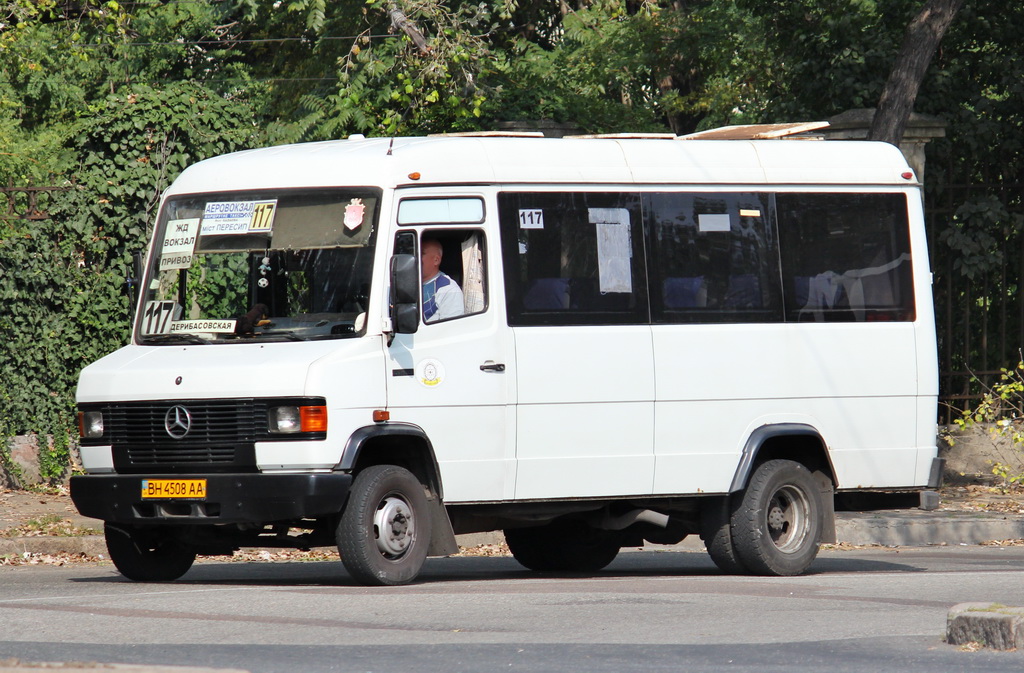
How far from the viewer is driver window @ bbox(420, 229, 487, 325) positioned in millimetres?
10195

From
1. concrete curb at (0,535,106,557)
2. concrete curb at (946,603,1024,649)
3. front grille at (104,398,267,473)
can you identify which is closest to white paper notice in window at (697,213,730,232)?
front grille at (104,398,267,473)

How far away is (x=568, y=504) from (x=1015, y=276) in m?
9.20

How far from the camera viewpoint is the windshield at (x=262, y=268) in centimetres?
1002

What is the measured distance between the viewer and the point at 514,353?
1038 centimetres

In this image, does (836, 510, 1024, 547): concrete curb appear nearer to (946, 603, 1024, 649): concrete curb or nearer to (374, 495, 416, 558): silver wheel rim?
(374, 495, 416, 558): silver wheel rim

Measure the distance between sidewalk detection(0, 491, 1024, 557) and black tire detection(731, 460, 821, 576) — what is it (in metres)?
2.87

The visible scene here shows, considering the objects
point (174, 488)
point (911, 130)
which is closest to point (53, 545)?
point (174, 488)

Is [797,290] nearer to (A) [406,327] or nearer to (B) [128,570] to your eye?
(A) [406,327]

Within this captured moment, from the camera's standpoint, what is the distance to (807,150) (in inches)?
467

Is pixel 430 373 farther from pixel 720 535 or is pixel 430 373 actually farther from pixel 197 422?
pixel 720 535

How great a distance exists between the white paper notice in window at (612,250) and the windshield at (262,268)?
1.58 meters

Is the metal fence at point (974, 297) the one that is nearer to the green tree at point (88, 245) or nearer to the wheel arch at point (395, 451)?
the green tree at point (88, 245)

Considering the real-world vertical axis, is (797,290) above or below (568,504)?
above

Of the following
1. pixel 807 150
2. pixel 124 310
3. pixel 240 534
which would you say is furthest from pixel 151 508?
pixel 124 310
